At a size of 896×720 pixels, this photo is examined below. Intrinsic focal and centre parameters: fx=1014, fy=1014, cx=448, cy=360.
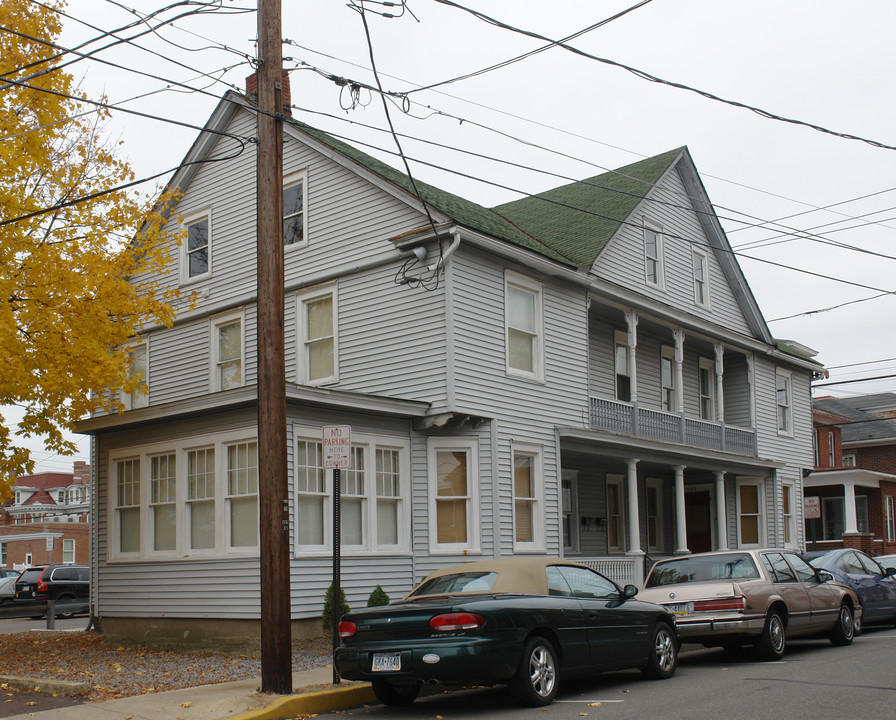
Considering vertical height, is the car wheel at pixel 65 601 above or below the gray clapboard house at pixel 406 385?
below

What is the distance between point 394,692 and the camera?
1045 centimetres

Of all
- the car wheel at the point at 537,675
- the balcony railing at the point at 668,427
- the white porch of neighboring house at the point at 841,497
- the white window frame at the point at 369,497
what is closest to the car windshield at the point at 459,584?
the car wheel at the point at 537,675

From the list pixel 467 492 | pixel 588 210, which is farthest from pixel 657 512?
pixel 467 492

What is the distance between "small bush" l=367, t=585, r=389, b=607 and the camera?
50.5 ft

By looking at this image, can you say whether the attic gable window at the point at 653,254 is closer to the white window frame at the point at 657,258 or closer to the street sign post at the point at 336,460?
the white window frame at the point at 657,258

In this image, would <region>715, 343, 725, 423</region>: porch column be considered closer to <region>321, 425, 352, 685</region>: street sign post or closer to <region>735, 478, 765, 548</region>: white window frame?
<region>735, 478, 765, 548</region>: white window frame

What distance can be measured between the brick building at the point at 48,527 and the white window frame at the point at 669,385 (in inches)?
1523

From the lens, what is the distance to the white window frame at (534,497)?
59.8ft

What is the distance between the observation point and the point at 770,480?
27906 mm

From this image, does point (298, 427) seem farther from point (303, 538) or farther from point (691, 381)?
point (691, 381)

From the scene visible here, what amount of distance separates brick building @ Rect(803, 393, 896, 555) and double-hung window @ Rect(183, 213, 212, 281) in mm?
24692

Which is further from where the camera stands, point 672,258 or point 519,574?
point 672,258

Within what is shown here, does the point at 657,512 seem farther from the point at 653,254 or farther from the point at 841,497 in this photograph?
the point at 841,497

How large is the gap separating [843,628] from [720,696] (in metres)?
6.06
